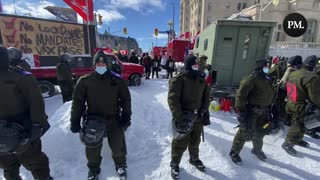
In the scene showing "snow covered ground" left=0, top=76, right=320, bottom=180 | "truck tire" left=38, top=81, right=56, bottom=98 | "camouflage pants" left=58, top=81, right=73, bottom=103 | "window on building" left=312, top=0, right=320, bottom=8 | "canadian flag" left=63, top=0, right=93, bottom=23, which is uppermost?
"window on building" left=312, top=0, right=320, bottom=8

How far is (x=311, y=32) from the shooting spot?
3089 centimetres

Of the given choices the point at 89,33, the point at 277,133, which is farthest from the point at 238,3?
the point at 277,133

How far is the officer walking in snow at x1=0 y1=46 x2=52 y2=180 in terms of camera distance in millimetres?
2203

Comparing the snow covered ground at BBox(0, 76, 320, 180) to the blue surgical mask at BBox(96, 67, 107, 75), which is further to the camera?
the snow covered ground at BBox(0, 76, 320, 180)

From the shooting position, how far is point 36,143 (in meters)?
2.52

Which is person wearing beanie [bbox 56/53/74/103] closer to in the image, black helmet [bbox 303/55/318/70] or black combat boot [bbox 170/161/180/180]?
black combat boot [bbox 170/161/180/180]

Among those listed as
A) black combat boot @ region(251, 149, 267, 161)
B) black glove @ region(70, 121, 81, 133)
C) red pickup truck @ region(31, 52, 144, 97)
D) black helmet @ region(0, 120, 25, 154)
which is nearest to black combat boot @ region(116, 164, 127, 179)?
black glove @ region(70, 121, 81, 133)

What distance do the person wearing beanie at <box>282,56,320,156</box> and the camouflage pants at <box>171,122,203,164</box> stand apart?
82.6 inches

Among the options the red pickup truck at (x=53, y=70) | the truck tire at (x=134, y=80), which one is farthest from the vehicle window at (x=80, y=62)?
the truck tire at (x=134, y=80)

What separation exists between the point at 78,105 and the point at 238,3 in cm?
5294

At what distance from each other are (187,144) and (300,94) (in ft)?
8.16

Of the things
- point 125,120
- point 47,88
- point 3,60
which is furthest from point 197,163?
point 47,88

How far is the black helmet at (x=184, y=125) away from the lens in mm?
2977

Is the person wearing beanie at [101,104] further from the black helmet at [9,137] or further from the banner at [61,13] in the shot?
the banner at [61,13]
